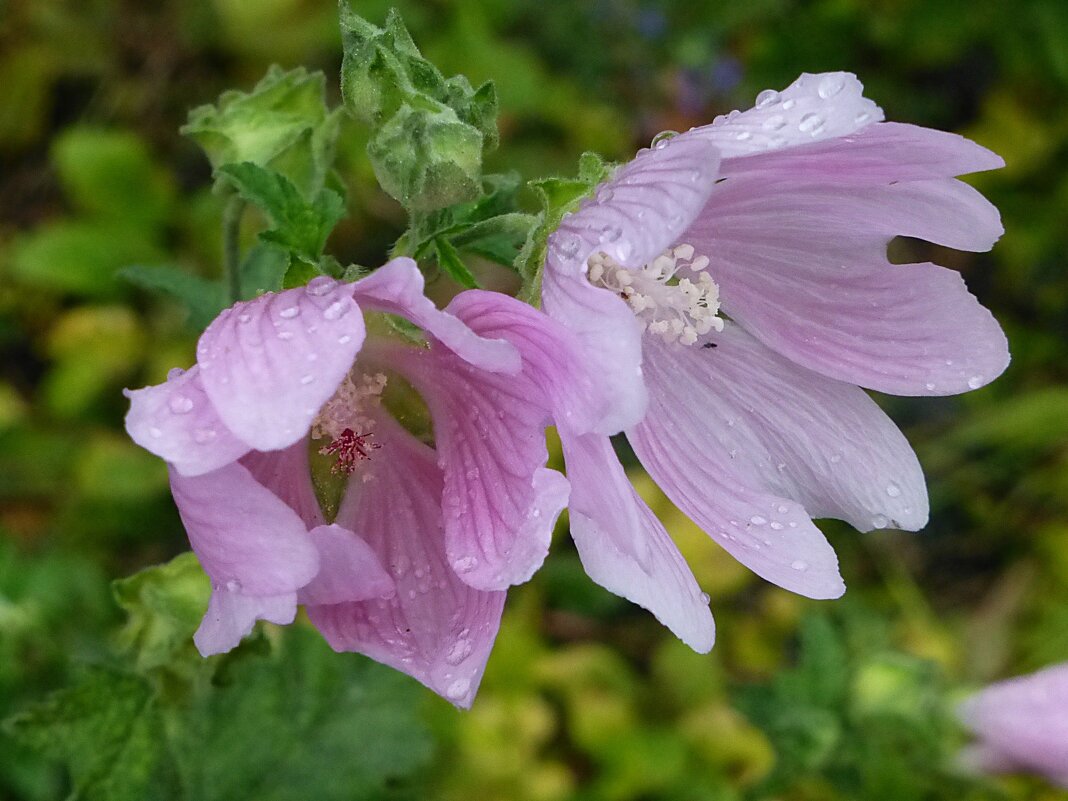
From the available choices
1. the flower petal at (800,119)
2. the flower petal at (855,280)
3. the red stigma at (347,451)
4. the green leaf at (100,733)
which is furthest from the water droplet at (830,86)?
the green leaf at (100,733)

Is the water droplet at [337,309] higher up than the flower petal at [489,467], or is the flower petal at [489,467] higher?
the water droplet at [337,309]

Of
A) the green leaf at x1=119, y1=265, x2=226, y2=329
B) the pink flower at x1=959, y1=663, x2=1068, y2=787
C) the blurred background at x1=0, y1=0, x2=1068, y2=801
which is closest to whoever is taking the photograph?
the green leaf at x1=119, y1=265, x2=226, y2=329

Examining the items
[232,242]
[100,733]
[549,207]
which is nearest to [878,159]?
[549,207]

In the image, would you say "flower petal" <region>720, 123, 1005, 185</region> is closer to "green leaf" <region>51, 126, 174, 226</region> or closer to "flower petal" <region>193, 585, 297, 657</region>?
"flower petal" <region>193, 585, 297, 657</region>

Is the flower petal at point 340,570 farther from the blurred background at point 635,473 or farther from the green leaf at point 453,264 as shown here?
the blurred background at point 635,473

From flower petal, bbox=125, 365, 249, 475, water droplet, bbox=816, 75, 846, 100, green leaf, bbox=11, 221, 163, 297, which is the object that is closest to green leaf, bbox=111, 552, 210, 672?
flower petal, bbox=125, 365, 249, 475

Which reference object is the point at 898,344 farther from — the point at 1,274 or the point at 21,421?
the point at 1,274

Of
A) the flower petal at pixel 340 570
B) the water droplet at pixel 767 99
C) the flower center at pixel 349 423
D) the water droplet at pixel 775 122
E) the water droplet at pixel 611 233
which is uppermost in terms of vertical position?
the water droplet at pixel 775 122

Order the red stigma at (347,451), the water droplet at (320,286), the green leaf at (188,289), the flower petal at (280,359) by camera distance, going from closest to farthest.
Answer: the flower petal at (280,359) < the water droplet at (320,286) < the red stigma at (347,451) < the green leaf at (188,289)
